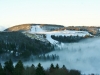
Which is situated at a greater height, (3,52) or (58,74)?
(58,74)

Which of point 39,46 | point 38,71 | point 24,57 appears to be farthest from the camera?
point 39,46

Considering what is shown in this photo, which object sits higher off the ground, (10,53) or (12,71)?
(12,71)

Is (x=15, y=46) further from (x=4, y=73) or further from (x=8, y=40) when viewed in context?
(x=4, y=73)

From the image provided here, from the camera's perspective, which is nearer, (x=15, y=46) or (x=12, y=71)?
(x=12, y=71)

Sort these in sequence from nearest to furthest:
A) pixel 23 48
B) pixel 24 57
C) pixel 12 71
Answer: pixel 12 71 → pixel 24 57 → pixel 23 48

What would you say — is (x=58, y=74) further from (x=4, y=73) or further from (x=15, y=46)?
(x=15, y=46)

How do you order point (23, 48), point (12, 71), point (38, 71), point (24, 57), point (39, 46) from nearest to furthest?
point (38, 71), point (12, 71), point (24, 57), point (23, 48), point (39, 46)

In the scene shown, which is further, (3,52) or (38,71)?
(3,52)

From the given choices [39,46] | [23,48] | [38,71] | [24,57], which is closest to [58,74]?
[38,71]

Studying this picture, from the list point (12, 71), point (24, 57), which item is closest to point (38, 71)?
point (12, 71)
